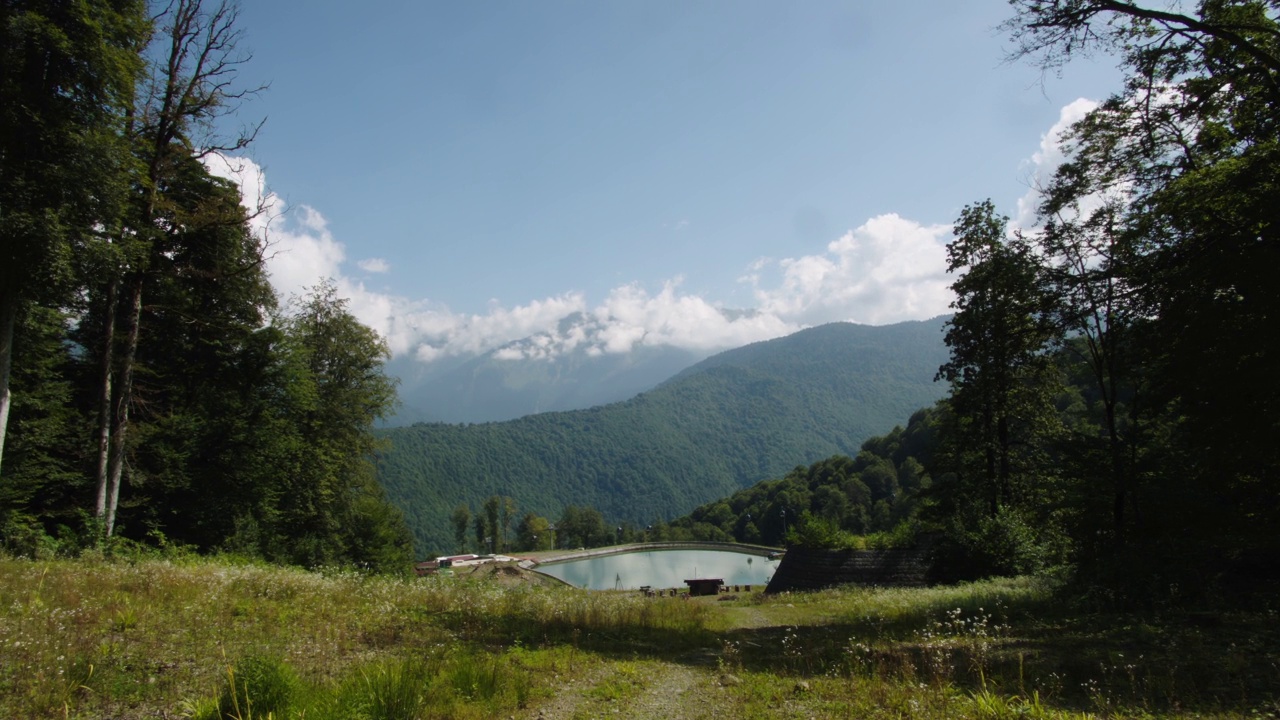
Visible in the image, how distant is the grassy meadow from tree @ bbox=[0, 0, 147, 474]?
4.98 meters

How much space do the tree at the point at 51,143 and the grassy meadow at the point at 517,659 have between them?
16.4 feet

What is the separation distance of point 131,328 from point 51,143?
4.77 m

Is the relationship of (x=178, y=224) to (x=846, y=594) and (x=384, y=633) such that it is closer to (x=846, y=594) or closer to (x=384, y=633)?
(x=384, y=633)

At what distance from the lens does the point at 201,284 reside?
63.8ft

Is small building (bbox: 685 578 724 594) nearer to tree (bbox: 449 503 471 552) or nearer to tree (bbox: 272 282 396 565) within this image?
tree (bbox: 272 282 396 565)

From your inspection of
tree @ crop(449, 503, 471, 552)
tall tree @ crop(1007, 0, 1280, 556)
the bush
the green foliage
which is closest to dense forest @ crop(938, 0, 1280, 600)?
tall tree @ crop(1007, 0, 1280, 556)

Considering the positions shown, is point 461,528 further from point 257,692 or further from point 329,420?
point 257,692

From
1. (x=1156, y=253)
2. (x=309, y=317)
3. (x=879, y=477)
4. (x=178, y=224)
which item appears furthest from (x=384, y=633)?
(x=879, y=477)

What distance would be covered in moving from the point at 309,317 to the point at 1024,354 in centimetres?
2993

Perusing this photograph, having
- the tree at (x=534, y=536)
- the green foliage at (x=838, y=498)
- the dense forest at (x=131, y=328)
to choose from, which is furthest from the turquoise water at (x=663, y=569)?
the dense forest at (x=131, y=328)

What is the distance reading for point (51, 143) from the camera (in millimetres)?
11102

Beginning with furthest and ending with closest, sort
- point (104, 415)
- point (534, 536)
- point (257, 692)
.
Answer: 1. point (534, 536)
2. point (104, 415)
3. point (257, 692)

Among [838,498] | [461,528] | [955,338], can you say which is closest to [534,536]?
[461,528]

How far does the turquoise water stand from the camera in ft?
201
